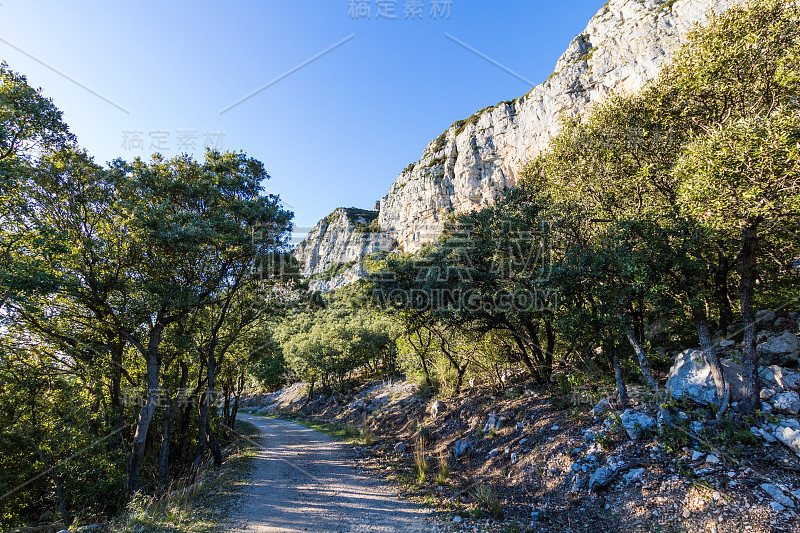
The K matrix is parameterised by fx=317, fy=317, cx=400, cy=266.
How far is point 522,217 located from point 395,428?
1419 cm

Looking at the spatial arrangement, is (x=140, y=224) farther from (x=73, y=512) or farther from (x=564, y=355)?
(x=564, y=355)

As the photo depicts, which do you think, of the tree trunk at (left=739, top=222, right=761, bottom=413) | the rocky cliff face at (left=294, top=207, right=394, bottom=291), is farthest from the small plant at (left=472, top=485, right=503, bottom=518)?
the rocky cliff face at (left=294, top=207, right=394, bottom=291)

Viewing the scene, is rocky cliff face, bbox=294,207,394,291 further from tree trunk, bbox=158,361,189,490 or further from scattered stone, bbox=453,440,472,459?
scattered stone, bbox=453,440,472,459

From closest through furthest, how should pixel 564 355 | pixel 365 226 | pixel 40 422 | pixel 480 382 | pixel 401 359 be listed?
pixel 40 422 → pixel 564 355 → pixel 480 382 → pixel 401 359 → pixel 365 226

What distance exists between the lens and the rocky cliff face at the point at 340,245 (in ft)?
343

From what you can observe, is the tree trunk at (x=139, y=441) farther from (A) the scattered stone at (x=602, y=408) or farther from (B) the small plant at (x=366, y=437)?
(A) the scattered stone at (x=602, y=408)

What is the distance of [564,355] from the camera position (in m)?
12.6

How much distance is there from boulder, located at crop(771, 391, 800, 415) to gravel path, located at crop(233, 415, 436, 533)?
7901 mm

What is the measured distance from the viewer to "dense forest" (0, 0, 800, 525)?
7.47 meters

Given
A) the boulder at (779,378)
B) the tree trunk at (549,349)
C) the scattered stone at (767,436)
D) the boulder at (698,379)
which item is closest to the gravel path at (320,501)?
the scattered stone at (767,436)

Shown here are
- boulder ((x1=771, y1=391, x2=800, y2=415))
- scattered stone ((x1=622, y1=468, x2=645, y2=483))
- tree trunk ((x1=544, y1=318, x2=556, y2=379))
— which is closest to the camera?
boulder ((x1=771, y1=391, x2=800, y2=415))

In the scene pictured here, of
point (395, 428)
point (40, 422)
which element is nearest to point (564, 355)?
point (395, 428)

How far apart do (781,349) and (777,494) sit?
4415 mm

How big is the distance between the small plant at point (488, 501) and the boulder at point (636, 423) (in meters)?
3.73
